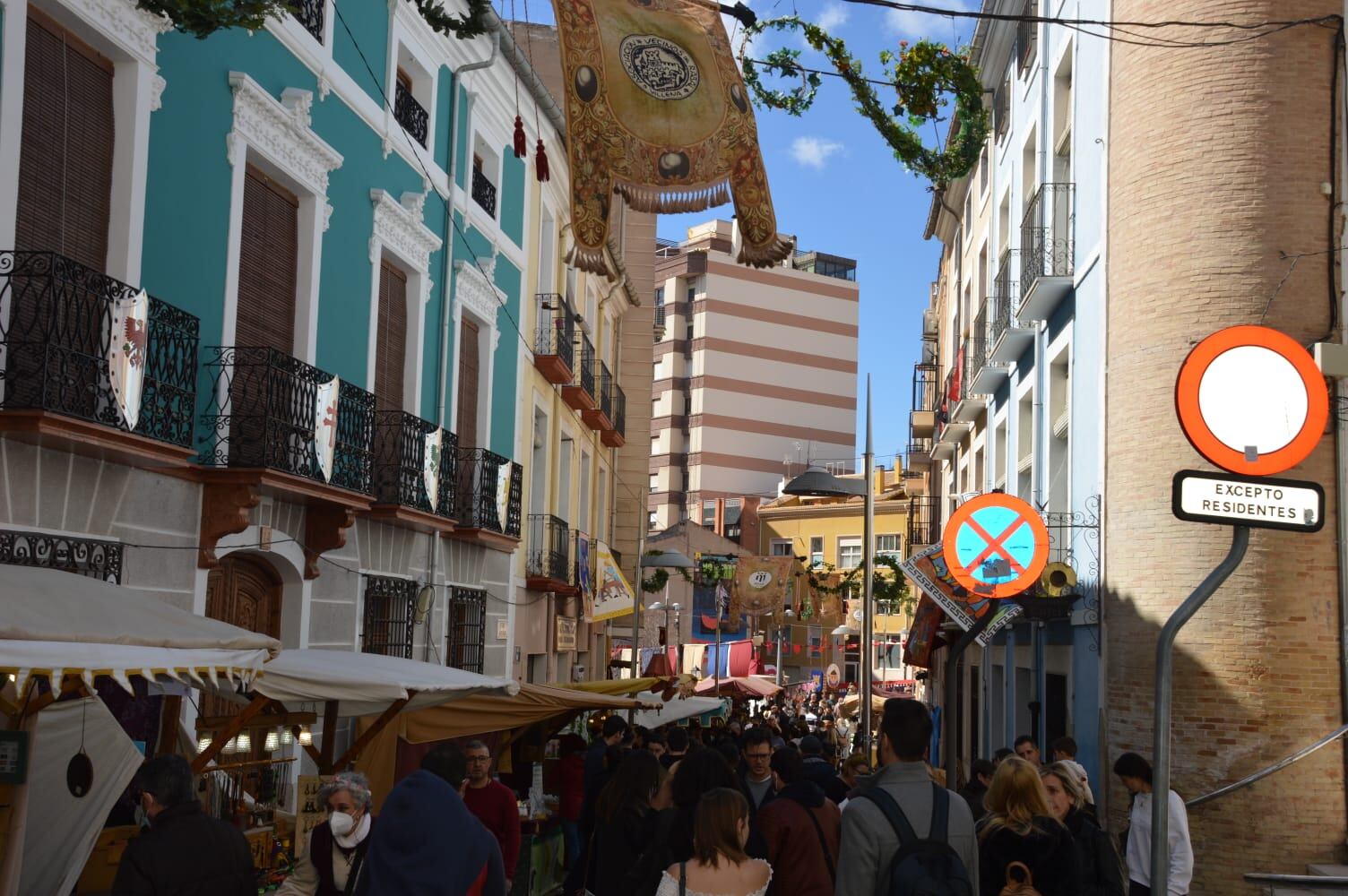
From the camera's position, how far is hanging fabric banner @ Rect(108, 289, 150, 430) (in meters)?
10.2

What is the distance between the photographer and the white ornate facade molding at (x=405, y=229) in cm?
1706

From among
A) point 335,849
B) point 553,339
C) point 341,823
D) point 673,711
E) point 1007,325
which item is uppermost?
point 553,339

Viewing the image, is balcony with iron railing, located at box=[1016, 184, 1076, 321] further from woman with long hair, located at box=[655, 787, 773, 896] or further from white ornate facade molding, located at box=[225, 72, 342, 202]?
woman with long hair, located at box=[655, 787, 773, 896]

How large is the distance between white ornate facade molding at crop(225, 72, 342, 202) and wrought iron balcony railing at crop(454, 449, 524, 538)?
5.19 metres

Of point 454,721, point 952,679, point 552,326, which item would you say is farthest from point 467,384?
point 952,679

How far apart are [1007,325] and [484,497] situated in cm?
782

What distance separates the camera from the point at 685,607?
6900cm

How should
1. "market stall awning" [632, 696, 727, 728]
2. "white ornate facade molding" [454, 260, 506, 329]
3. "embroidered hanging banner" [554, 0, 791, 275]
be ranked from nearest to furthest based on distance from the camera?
"embroidered hanging banner" [554, 0, 791, 275], "white ornate facade molding" [454, 260, 506, 329], "market stall awning" [632, 696, 727, 728]

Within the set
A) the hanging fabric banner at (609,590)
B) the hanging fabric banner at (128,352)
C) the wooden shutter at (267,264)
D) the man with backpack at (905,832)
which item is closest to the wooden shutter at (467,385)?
the wooden shutter at (267,264)

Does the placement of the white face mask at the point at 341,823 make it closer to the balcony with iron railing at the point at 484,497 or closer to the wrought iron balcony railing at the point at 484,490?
the balcony with iron railing at the point at 484,497

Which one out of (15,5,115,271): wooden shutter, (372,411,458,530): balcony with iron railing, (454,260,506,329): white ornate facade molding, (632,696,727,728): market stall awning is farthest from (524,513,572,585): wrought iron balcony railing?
(15,5,115,271): wooden shutter

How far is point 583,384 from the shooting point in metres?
29.0

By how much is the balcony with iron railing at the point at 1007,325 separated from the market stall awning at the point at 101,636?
14.3 m

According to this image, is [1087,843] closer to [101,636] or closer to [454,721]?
[101,636]
